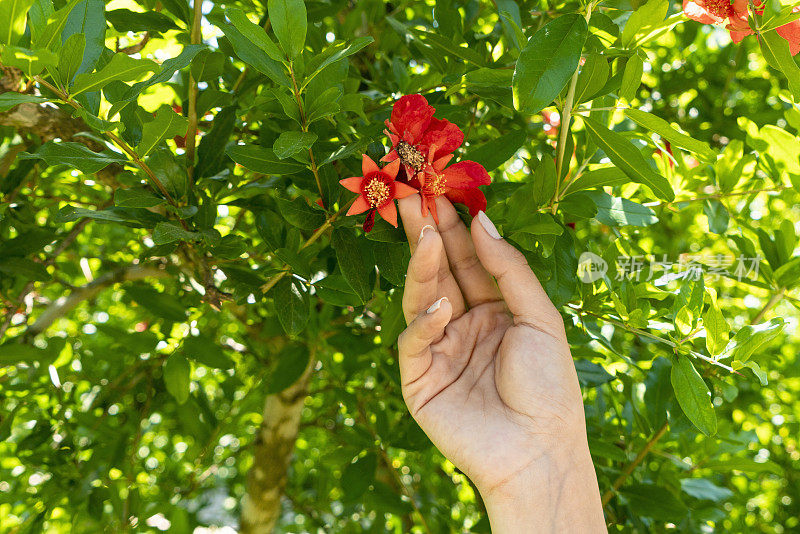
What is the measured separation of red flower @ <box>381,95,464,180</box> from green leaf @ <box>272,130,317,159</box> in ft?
0.46

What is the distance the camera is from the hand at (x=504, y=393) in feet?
3.09

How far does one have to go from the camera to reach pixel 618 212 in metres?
1.13

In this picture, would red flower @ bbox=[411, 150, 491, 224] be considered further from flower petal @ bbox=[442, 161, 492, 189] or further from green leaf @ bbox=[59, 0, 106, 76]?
green leaf @ bbox=[59, 0, 106, 76]

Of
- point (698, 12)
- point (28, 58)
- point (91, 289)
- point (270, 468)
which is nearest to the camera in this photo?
point (28, 58)

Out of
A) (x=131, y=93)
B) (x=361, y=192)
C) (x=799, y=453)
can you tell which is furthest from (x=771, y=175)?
(x=799, y=453)

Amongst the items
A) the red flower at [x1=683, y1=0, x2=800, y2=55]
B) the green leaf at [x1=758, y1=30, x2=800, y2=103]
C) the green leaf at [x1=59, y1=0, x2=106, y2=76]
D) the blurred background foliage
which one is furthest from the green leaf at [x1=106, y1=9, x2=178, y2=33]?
the green leaf at [x1=758, y1=30, x2=800, y2=103]

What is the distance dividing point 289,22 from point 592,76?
0.45 metres

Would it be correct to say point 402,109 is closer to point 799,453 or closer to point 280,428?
point 280,428

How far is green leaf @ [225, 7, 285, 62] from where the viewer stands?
2.48ft

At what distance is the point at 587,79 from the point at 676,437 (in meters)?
1.29

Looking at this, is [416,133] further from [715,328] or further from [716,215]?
[716,215]

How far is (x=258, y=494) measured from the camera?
2.08m

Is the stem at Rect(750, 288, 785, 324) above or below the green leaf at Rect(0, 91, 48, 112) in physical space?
below

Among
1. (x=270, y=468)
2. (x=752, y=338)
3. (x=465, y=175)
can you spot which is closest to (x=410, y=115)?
(x=465, y=175)
